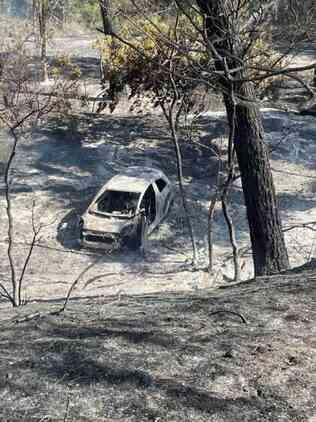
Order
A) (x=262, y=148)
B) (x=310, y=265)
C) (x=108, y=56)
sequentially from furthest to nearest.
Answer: (x=108, y=56)
(x=262, y=148)
(x=310, y=265)

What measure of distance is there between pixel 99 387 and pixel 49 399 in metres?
0.28

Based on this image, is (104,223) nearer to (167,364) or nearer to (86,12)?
(167,364)

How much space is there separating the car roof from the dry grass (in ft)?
28.1

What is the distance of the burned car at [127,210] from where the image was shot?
12.8 meters

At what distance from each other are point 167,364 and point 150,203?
33.7 ft

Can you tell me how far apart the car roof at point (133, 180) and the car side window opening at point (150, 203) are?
0.19m

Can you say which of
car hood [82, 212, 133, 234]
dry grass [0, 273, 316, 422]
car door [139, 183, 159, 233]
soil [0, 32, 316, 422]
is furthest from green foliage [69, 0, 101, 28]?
dry grass [0, 273, 316, 422]

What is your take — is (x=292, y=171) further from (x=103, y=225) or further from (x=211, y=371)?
(x=211, y=371)

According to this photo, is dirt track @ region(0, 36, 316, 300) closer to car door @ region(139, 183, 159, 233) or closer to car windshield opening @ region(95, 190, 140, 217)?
car door @ region(139, 183, 159, 233)

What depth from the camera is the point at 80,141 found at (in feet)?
65.5

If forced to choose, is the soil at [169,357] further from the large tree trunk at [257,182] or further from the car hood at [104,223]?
the car hood at [104,223]

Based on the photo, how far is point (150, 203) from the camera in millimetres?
13969

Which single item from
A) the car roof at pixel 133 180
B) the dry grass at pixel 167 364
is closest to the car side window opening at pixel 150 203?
the car roof at pixel 133 180

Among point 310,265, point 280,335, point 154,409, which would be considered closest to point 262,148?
point 310,265
